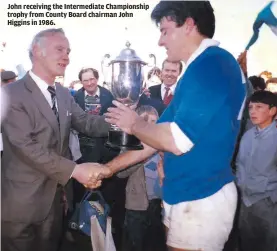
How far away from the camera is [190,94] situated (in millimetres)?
785

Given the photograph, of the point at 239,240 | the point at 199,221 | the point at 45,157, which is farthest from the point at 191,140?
the point at 239,240

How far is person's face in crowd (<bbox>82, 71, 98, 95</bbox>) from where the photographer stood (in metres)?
2.23

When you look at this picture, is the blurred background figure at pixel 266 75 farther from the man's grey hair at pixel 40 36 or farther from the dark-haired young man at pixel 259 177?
the man's grey hair at pixel 40 36

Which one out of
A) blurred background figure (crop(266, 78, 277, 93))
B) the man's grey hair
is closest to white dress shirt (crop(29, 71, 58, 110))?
the man's grey hair

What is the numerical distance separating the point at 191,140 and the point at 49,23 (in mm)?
1035

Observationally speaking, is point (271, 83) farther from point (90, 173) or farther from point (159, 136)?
point (159, 136)

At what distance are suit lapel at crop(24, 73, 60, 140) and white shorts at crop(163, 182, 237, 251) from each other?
0.60m

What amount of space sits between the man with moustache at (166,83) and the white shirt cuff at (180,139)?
1175mm

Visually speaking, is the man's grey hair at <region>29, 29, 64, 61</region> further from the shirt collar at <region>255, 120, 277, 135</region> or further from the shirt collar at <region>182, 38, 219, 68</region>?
the shirt collar at <region>255, 120, 277, 135</region>

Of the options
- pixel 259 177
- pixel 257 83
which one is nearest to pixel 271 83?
pixel 257 83

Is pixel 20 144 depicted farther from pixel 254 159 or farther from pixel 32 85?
pixel 254 159

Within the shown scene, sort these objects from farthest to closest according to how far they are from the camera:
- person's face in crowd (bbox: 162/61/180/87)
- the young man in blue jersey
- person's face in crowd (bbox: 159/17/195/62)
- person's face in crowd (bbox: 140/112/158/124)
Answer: person's face in crowd (bbox: 162/61/180/87), person's face in crowd (bbox: 140/112/158/124), person's face in crowd (bbox: 159/17/195/62), the young man in blue jersey

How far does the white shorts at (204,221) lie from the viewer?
2.87 feet

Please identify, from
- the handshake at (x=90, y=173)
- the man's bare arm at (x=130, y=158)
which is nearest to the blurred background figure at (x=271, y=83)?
the man's bare arm at (x=130, y=158)
